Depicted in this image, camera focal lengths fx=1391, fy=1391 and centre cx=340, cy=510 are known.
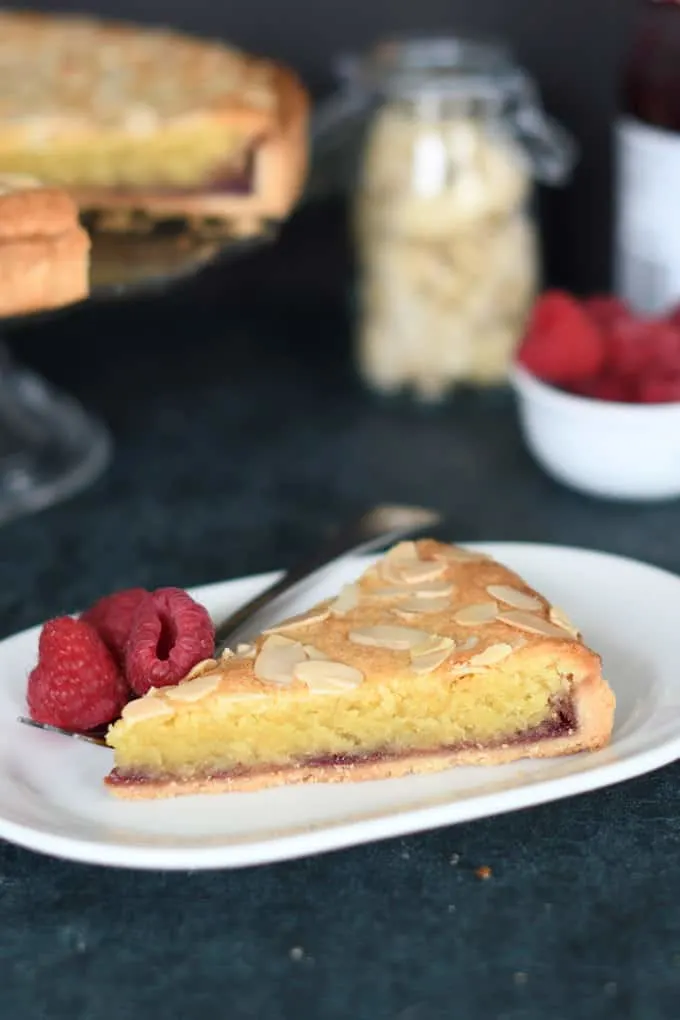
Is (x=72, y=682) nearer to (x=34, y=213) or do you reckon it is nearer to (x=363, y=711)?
(x=363, y=711)

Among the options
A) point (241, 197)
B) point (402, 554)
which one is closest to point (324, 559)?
point (402, 554)

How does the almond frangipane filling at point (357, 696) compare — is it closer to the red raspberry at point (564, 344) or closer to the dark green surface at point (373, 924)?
the dark green surface at point (373, 924)

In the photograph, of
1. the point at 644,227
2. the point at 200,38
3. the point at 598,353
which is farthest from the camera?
the point at 200,38

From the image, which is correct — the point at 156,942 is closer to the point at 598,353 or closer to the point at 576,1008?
the point at 576,1008

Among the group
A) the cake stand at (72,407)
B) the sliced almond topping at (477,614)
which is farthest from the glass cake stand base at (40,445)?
the sliced almond topping at (477,614)

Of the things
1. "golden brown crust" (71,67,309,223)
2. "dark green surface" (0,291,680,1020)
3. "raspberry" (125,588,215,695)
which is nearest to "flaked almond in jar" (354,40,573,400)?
"golden brown crust" (71,67,309,223)

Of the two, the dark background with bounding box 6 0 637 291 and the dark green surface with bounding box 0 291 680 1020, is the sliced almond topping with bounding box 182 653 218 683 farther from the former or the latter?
the dark background with bounding box 6 0 637 291

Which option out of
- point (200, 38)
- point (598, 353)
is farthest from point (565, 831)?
point (200, 38)
